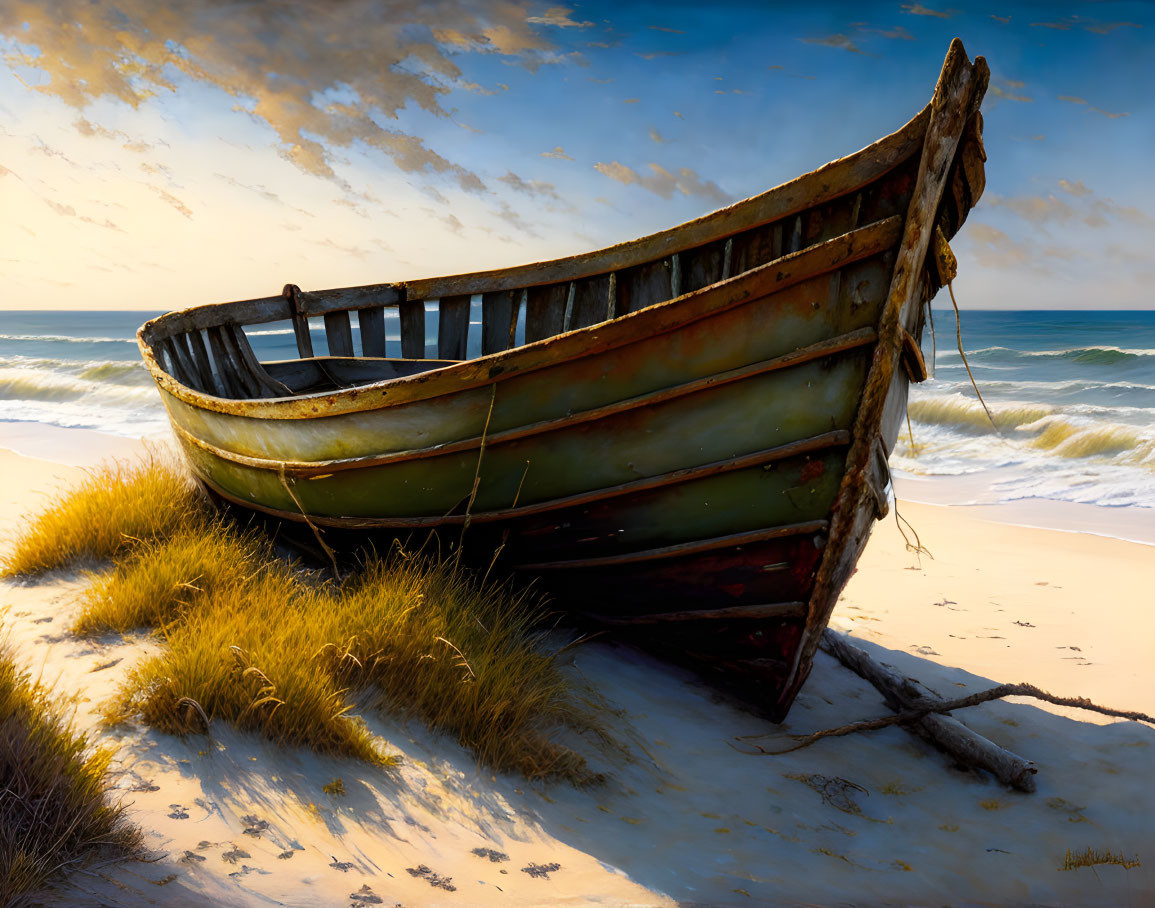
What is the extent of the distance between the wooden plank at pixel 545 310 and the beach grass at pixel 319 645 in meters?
2.22

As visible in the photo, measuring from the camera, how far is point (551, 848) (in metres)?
2.26

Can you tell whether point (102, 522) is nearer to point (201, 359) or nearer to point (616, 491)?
point (201, 359)

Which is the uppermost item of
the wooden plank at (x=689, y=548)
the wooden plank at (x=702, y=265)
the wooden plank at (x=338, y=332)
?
the wooden plank at (x=702, y=265)

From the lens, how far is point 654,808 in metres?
2.61

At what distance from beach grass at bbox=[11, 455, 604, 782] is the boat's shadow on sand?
91 mm

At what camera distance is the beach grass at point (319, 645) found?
243 centimetres

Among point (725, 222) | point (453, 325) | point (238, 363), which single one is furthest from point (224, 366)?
point (725, 222)

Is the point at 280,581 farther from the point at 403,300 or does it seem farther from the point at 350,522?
the point at 403,300

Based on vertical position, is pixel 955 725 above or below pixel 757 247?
below

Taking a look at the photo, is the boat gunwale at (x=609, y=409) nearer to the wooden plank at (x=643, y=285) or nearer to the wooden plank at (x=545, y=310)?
the wooden plank at (x=643, y=285)

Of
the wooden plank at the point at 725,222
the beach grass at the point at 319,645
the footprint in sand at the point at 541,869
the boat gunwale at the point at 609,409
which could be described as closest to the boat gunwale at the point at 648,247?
the wooden plank at the point at 725,222

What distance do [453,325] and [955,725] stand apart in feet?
14.4

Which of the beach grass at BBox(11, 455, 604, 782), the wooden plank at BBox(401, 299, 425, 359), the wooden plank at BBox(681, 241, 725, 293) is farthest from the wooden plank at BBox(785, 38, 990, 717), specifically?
the wooden plank at BBox(401, 299, 425, 359)

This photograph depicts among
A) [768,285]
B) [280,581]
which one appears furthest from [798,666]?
[280,581]
